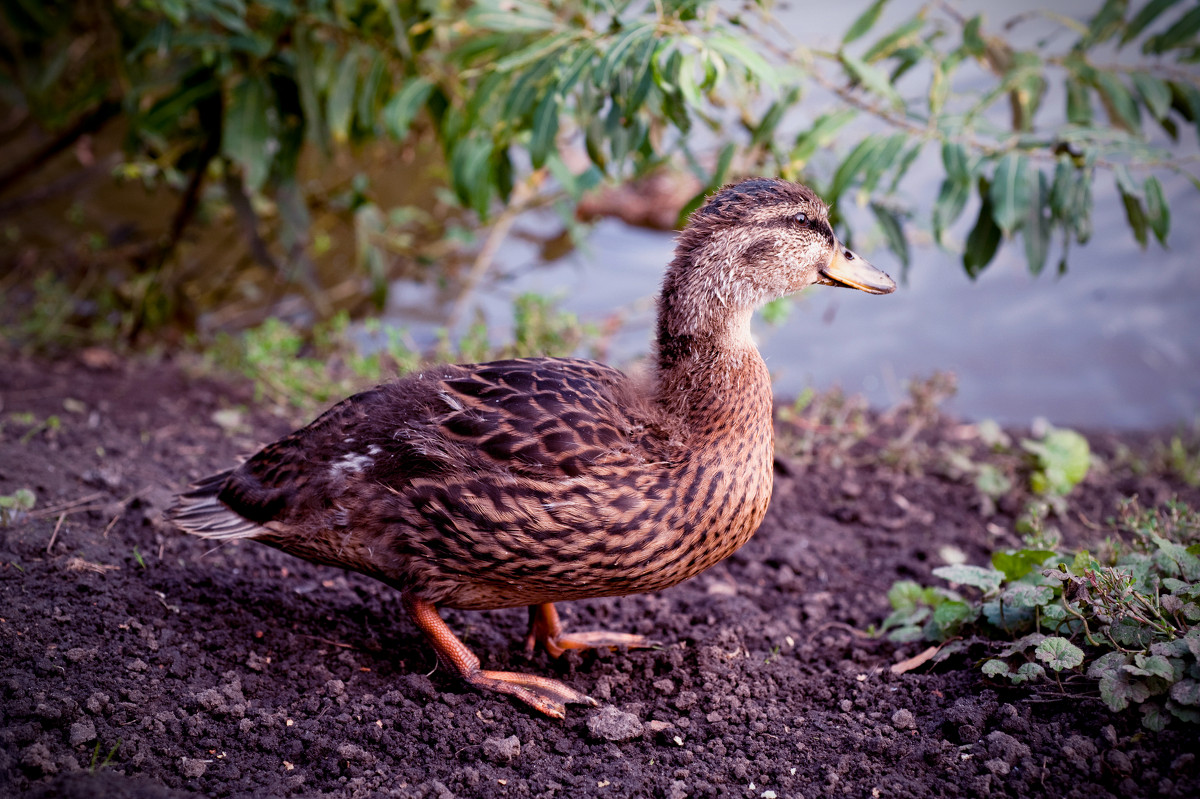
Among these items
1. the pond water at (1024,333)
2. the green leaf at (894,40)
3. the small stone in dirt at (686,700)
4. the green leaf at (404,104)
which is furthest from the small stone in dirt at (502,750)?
the pond water at (1024,333)

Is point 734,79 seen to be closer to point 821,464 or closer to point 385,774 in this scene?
point 821,464

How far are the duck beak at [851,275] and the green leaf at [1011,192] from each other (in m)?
0.88

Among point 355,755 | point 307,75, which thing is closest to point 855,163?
point 307,75

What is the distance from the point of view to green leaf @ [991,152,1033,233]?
3.41 metres

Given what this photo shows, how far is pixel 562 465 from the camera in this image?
2.45 metres

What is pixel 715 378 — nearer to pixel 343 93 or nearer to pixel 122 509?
pixel 122 509

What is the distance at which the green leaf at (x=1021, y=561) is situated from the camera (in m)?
2.74

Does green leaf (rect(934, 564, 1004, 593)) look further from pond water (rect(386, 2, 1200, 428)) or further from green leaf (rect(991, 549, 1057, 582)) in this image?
pond water (rect(386, 2, 1200, 428))

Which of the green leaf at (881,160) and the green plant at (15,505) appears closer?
the green plant at (15,505)

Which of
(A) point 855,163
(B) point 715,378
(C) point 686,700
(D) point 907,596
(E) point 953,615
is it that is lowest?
(C) point 686,700

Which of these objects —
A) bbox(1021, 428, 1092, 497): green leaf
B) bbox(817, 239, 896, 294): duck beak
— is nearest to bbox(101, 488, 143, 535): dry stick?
bbox(817, 239, 896, 294): duck beak

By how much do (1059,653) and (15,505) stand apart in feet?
10.2

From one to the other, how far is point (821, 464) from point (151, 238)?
451 centimetres

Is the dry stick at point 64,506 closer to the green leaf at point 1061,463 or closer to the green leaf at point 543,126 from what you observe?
the green leaf at point 543,126
